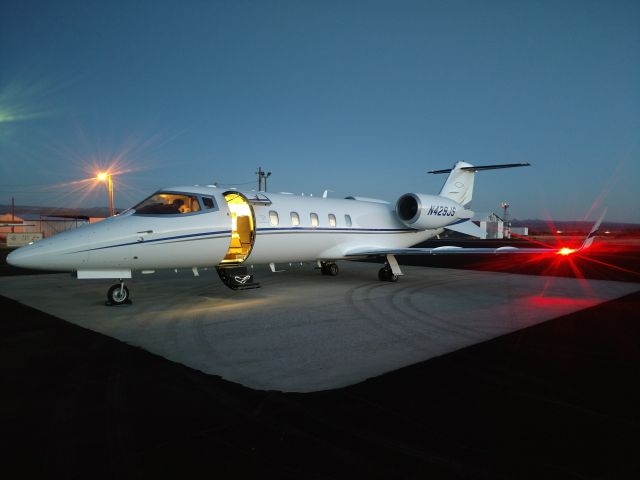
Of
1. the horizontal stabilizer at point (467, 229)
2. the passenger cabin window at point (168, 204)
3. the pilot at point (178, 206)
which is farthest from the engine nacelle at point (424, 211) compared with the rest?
the pilot at point (178, 206)

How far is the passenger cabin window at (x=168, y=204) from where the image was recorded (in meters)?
8.97

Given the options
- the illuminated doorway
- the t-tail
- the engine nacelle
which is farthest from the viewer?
the t-tail

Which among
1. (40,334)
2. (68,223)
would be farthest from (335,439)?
(68,223)

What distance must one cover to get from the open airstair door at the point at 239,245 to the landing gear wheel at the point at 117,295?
2.18m

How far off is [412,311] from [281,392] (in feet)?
16.0

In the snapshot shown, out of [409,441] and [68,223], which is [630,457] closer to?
[409,441]

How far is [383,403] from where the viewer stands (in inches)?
157

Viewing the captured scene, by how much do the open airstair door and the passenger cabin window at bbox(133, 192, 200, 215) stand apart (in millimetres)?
918

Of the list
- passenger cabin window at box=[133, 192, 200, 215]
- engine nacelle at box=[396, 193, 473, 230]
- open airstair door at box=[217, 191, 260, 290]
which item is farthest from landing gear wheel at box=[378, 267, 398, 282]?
passenger cabin window at box=[133, 192, 200, 215]

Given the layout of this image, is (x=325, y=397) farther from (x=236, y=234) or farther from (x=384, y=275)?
(x=384, y=275)

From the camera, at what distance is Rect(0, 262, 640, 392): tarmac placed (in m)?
5.26

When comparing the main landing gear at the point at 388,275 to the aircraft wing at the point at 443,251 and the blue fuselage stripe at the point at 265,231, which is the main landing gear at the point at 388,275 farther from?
the blue fuselage stripe at the point at 265,231

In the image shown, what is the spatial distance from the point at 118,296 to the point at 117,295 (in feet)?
0.10

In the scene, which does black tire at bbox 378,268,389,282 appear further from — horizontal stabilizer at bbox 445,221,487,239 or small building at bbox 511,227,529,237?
small building at bbox 511,227,529,237
